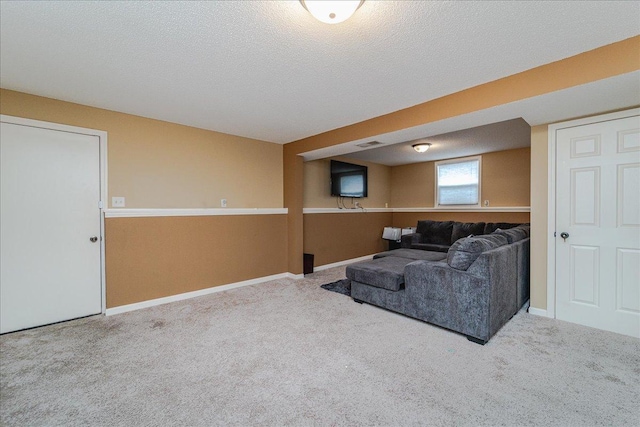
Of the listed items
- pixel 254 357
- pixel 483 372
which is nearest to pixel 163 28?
pixel 254 357

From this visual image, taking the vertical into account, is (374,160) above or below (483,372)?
above

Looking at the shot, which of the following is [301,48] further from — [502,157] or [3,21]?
[502,157]

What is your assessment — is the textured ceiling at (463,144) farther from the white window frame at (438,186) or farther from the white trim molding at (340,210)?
the white trim molding at (340,210)

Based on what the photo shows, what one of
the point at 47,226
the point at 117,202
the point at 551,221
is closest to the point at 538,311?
the point at 551,221

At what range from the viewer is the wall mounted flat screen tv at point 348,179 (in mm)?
5648

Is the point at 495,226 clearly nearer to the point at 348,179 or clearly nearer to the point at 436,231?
the point at 436,231

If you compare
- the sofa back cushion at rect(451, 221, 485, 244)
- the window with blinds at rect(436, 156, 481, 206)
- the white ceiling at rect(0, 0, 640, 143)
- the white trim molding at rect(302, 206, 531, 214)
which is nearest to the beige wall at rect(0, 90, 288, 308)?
the white ceiling at rect(0, 0, 640, 143)

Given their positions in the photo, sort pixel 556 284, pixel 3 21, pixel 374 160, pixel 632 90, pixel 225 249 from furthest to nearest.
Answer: pixel 374 160, pixel 225 249, pixel 556 284, pixel 632 90, pixel 3 21

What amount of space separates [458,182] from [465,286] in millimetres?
4188

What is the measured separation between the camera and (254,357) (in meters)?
2.25

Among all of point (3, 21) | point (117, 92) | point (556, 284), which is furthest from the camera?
point (556, 284)

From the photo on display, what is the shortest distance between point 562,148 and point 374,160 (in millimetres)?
3859

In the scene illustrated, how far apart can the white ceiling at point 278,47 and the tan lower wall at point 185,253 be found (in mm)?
1505

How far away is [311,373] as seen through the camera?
2.02 metres
